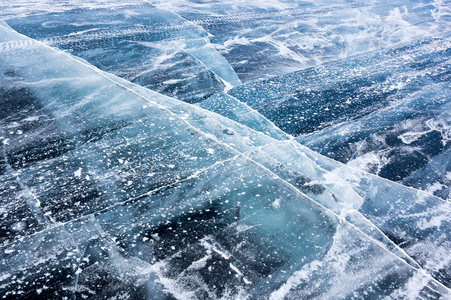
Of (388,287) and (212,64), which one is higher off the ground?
(212,64)

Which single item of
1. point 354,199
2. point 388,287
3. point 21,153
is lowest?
point 388,287

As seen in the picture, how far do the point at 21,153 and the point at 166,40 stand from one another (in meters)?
2.39

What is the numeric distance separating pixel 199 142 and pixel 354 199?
1.20 metres

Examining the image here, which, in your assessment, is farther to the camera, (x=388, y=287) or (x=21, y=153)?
(x=21, y=153)

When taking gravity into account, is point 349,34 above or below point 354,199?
above

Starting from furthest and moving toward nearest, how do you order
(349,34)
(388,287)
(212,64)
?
(349,34)
(212,64)
(388,287)

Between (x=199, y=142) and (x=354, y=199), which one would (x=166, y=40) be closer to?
(x=199, y=142)

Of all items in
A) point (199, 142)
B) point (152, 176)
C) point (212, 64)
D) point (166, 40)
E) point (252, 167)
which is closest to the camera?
point (152, 176)

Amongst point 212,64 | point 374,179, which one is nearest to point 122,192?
point 374,179

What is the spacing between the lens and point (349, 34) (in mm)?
4648

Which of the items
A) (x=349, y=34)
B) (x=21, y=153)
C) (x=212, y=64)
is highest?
(x=349, y=34)

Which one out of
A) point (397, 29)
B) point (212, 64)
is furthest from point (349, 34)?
point (212, 64)

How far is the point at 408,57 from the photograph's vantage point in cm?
400

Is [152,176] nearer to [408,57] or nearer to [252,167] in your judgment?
[252,167]
